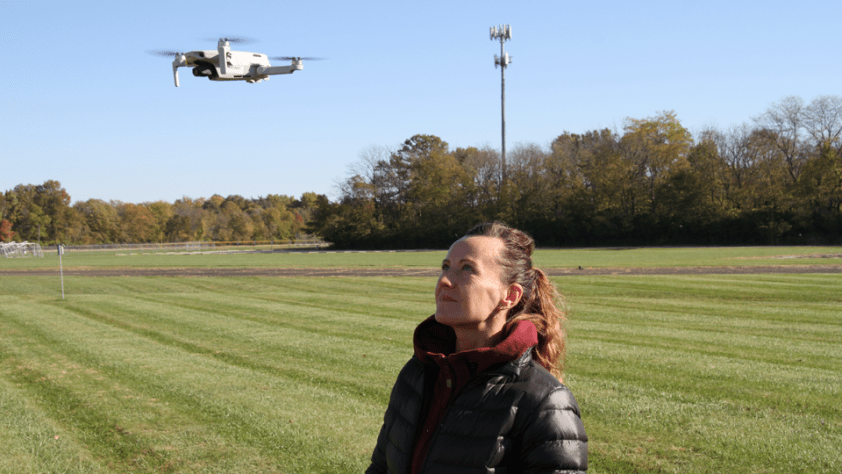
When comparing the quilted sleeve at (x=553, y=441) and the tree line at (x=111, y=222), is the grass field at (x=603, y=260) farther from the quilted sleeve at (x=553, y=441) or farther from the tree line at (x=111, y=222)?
the tree line at (x=111, y=222)

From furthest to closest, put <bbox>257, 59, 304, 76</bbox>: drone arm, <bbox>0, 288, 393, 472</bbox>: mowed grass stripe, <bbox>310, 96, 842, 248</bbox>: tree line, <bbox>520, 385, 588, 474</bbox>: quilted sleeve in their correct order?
1. <bbox>310, 96, 842, 248</bbox>: tree line
2. <bbox>257, 59, 304, 76</bbox>: drone arm
3. <bbox>0, 288, 393, 472</bbox>: mowed grass stripe
4. <bbox>520, 385, 588, 474</bbox>: quilted sleeve

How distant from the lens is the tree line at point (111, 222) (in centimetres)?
11250

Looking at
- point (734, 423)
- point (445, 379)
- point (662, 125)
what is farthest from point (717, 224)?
point (445, 379)

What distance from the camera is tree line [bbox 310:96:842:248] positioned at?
62.3 metres

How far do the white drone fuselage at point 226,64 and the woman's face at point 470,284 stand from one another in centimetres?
1881

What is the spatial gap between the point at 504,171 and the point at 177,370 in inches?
2971

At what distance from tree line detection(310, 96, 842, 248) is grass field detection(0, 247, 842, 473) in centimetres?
5266

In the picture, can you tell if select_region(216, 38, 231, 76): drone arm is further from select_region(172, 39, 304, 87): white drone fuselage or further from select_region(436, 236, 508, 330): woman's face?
select_region(436, 236, 508, 330): woman's face

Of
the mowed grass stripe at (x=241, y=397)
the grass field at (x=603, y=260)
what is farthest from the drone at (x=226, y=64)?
the grass field at (x=603, y=260)

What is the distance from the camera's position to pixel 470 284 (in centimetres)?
209

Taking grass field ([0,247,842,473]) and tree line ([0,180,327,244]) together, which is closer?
grass field ([0,247,842,473])

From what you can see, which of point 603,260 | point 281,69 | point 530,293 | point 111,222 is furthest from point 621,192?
point 111,222

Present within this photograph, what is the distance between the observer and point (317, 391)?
7434mm

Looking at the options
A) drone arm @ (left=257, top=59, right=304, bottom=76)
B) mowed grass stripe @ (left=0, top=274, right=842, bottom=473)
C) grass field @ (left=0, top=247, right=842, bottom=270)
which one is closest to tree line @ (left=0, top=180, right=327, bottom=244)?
grass field @ (left=0, top=247, right=842, bottom=270)
